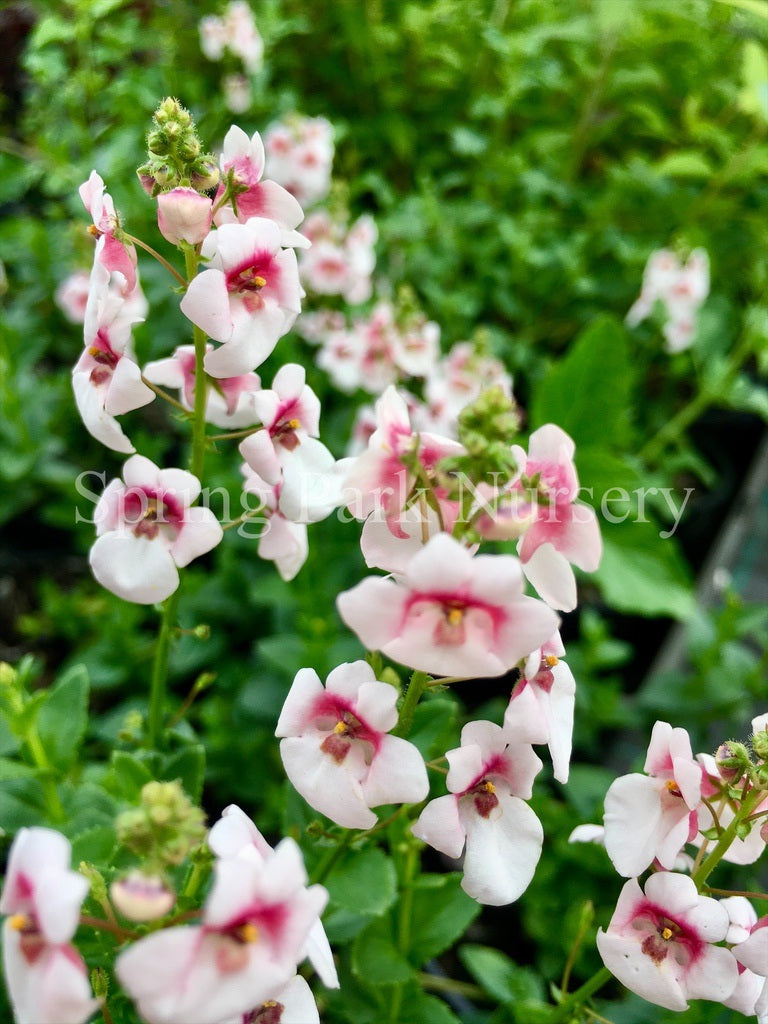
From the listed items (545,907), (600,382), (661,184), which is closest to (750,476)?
Answer: (661,184)

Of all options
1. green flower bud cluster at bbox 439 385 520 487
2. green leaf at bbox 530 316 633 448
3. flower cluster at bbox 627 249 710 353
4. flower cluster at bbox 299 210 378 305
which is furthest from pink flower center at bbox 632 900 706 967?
flower cluster at bbox 627 249 710 353

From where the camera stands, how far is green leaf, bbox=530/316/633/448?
1157 millimetres

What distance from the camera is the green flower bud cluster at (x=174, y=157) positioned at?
23.5 inches

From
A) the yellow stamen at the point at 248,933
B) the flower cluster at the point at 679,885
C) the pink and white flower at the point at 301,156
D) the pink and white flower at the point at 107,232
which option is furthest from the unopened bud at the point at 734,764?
the pink and white flower at the point at 301,156

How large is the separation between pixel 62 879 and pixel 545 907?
38.2 inches

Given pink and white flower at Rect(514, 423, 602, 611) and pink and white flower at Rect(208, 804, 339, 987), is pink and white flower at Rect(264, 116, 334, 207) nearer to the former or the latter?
pink and white flower at Rect(514, 423, 602, 611)

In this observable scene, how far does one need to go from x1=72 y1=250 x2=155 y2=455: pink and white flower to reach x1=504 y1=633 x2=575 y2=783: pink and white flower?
0.34 metres

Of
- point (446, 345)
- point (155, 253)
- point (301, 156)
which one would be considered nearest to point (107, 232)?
point (155, 253)

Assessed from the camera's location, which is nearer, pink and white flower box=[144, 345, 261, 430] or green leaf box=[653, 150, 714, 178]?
pink and white flower box=[144, 345, 261, 430]

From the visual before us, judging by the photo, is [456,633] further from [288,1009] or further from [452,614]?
[288,1009]

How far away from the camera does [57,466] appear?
1604 mm

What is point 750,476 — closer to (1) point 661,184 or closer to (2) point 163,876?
(1) point 661,184

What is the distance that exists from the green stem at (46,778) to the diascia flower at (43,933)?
1.58ft

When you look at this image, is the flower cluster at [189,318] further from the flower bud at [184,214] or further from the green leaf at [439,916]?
the green leaf at [439,916]
